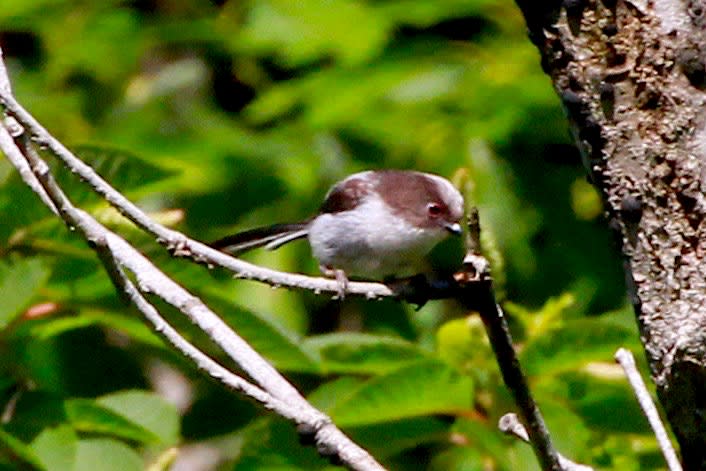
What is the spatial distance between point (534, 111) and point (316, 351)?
1.90m

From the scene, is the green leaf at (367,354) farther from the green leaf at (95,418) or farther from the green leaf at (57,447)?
the green leaf at (57,447)

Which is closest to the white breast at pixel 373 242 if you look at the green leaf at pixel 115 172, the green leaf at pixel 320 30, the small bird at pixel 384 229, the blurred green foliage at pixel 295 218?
the small bird at pixel 384 229

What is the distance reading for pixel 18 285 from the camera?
2857 mm

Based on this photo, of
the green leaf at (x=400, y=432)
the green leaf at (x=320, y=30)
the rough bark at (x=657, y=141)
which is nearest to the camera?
the rough bark at (x=657, y=141)

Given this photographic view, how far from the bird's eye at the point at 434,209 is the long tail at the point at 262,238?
36cm

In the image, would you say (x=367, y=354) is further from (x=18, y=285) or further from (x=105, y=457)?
(x=18, y=285)

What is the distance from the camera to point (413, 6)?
4.93 m

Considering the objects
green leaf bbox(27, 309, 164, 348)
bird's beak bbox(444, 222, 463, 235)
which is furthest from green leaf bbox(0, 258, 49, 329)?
bird's beak bbox(444, 222, 463, 235)

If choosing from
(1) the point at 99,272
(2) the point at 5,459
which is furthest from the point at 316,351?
(2) the point at 5,459

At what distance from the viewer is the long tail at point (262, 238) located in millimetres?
3084

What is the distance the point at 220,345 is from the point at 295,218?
2.88 metres

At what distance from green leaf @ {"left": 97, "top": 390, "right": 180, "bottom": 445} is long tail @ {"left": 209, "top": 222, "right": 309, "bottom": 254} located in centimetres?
36

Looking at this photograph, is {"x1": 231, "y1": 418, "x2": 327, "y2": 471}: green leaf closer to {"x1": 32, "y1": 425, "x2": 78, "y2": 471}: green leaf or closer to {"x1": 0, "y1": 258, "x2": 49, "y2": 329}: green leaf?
{"x1": 32, "y1": 425, "x2": 78, "y2": 471}: green leaf

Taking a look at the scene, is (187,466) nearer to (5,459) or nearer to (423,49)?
(423,49)
